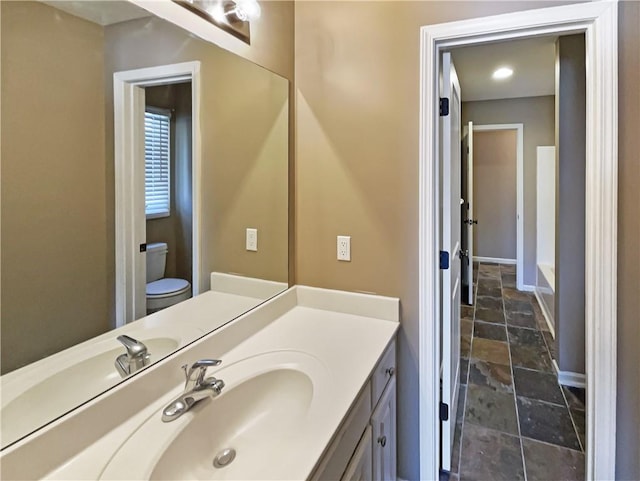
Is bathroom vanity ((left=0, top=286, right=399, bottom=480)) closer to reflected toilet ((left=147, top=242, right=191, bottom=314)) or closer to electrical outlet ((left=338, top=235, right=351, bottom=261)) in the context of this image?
reflected toilet ((left=147, top=242, right=191, bottom=314))

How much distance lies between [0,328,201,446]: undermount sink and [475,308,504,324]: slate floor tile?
143 inches

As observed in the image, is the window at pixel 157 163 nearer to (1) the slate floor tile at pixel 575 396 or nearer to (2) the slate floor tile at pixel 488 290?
(1) the slate floor tile at pixel 575 396

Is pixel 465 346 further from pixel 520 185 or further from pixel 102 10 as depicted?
pixel 102 10

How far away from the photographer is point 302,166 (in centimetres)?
174

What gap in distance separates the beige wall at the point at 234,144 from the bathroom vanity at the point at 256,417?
0.26m

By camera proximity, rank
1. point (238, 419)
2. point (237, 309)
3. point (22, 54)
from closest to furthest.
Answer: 1. point (22, 54)
2. point (238, 419)
3. point (237, 309)

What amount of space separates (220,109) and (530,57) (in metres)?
3.27

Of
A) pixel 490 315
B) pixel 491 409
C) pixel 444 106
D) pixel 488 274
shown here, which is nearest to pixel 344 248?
pixel 444 106

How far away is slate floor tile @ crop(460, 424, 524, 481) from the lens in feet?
5.68

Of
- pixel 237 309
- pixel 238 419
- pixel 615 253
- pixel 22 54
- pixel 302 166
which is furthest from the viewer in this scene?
pixel 302 166

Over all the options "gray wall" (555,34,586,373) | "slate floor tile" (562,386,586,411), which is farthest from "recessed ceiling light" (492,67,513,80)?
"slate floor tile" (562,386,586,411)

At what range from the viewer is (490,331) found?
3400 millimetres

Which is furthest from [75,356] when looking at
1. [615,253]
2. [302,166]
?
[615,253]

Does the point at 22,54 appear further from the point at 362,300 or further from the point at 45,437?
the point at 362,300
